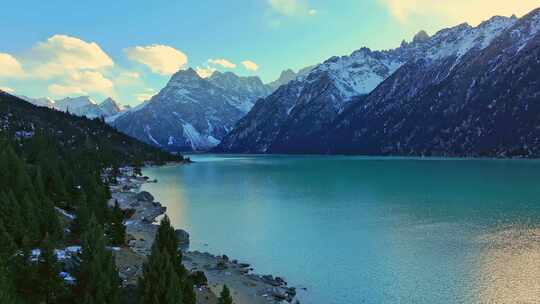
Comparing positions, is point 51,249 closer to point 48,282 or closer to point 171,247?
point 48,282

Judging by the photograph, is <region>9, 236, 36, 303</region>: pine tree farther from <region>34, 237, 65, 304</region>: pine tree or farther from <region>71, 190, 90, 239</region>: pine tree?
<region>71, 190, 90, 239</region>: pine tree

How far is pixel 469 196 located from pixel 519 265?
212ft

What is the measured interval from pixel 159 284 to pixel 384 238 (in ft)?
151

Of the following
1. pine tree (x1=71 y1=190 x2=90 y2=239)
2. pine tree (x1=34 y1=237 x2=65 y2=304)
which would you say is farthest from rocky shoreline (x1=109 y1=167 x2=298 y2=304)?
pine tree (x1=34 y1=237 x2=65 y2=304)

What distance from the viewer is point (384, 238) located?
228 ft

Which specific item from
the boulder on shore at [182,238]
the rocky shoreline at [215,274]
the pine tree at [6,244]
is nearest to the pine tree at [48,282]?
the pine tree at [6,244]

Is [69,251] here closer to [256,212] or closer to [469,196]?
[256,212]

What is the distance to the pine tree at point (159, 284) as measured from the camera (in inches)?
1233

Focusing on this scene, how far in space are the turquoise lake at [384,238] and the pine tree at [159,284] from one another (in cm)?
1675

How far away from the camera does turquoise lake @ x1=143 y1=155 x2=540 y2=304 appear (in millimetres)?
46781

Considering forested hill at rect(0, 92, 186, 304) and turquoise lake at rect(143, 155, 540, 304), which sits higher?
forested hill at rect(0, 92, 186, 304)

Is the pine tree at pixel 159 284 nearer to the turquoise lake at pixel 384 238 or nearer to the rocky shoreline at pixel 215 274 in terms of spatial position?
the rocky shoreline at pixel 215 274

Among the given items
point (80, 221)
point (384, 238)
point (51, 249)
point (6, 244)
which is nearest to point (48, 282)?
point (51, 249)

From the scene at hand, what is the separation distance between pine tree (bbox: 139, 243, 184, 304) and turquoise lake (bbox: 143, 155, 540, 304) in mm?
16752
